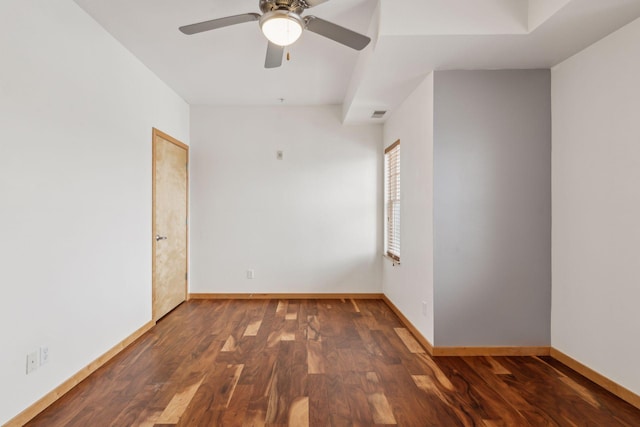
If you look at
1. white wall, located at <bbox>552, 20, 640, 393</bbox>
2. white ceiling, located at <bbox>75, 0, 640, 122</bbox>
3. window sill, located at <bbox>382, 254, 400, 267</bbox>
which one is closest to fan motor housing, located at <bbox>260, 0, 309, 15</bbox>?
white ceiling, located at <bbox>75, 0, 640, 122</bbox>

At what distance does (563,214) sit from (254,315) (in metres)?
3.20

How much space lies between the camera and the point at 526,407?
2.17 meters

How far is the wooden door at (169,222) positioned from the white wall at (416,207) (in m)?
2.65

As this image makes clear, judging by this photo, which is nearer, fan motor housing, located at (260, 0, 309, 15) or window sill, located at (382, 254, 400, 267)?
fan motor housing, located at (260, 0, 309, 15)

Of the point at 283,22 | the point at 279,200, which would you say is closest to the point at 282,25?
the point at 283,22

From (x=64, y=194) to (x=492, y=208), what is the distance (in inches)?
125

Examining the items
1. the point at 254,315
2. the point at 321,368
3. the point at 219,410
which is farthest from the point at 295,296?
the point at 219,410

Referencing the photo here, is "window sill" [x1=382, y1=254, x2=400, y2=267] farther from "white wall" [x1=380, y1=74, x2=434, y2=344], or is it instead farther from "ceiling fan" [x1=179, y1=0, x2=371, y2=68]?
"ceiling fan" [x1=179, y1=0, x2=371, y2=68]

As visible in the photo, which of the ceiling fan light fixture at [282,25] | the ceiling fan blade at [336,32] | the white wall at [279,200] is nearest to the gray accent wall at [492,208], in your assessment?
the ceiling fan blade at [336,32]

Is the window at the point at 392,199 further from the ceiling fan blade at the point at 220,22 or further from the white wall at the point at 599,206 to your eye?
the ceiling fan blade at the point at 220,22

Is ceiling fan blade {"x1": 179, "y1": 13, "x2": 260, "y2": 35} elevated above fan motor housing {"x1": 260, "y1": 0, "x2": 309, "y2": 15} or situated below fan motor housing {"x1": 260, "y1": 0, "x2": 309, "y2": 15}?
below

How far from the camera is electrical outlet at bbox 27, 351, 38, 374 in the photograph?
6.78ft

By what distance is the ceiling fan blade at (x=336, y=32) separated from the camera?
2.08 metres

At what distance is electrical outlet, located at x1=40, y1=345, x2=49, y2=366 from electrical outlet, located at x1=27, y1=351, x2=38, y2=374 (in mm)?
38
